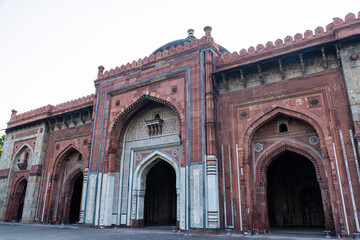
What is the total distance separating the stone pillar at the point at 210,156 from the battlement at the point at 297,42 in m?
0.72

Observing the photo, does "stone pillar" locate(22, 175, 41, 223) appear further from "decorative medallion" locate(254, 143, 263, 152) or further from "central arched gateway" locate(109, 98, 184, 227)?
"decorative medallion" locate(254, 143, 263, 152)

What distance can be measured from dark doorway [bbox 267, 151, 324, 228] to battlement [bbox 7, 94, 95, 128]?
9.43 metres

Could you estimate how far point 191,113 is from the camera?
33.5 feet

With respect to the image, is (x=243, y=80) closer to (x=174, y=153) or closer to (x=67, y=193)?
(x=174, y=153)

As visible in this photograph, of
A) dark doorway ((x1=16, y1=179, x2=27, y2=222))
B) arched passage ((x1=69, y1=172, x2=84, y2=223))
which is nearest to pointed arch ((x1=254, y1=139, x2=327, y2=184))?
arched passage ((x1=69, y1=172, x2=84, y2=223))

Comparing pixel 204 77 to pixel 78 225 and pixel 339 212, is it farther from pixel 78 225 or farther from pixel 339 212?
pixel 78 225

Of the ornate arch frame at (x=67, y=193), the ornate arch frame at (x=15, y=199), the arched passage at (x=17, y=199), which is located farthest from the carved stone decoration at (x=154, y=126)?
the arched passage at (x=17, y=199)

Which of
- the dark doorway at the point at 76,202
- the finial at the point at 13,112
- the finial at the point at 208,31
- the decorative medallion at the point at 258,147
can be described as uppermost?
the finial at the point at 208,31

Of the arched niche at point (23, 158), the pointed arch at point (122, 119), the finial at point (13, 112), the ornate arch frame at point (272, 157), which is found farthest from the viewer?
the finial at point (13, 112)

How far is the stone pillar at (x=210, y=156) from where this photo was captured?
345 inches

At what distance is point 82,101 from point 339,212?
12049 mm

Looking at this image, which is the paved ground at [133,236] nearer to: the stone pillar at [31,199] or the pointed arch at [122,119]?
the pointed arch at [122,119]

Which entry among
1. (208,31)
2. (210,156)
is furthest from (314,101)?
(208,31)

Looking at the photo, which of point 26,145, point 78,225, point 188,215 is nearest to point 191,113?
point 188,215
